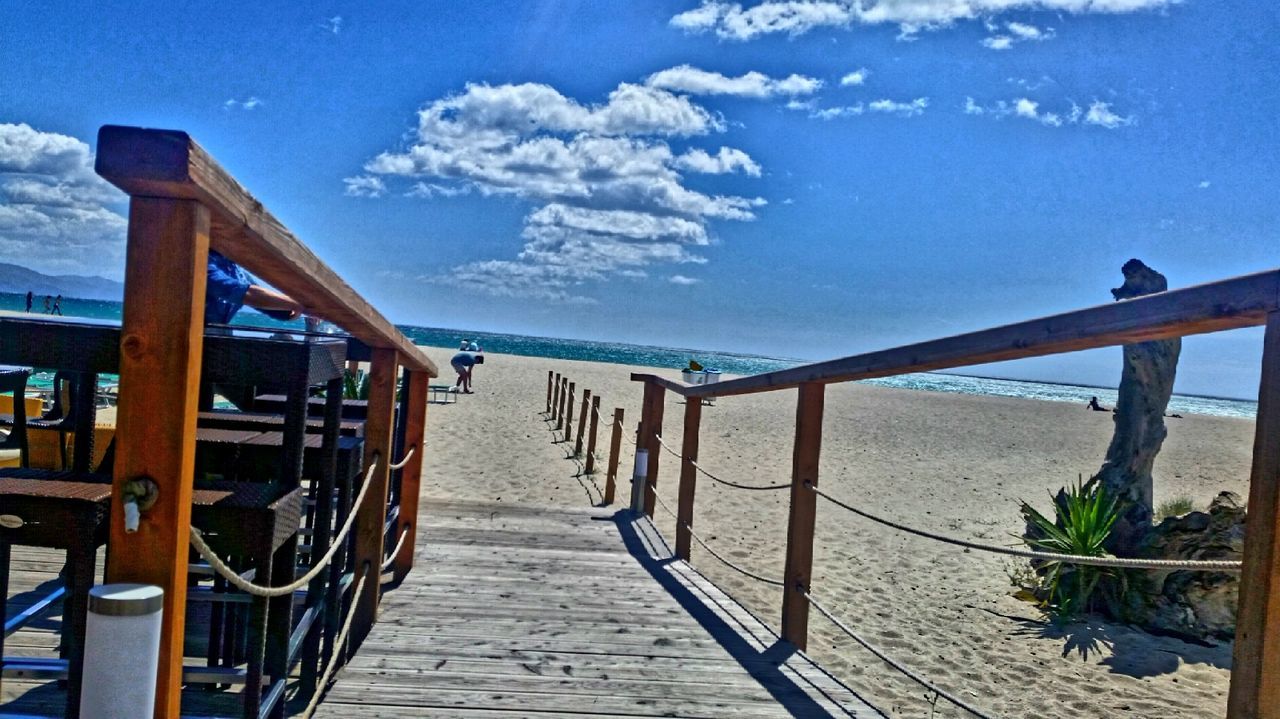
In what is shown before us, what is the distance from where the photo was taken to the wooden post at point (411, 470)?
3.75 m

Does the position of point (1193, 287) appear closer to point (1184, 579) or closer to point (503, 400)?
point (1184, 579)

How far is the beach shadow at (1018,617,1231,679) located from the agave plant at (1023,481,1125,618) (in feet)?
0.73

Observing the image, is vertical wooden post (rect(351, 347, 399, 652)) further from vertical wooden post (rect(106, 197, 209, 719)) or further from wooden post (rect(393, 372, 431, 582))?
vertical wooden post (rect(106, 197, 209, 719))

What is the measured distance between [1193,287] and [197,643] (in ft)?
10.4

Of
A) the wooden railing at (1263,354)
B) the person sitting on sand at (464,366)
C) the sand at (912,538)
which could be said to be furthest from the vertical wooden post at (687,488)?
the person sitting on sand at (464,366)

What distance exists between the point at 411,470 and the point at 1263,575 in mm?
3336

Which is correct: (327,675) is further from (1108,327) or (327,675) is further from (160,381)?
(1108,327)

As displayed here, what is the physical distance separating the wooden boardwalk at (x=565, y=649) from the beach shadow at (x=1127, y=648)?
2941 millimetres

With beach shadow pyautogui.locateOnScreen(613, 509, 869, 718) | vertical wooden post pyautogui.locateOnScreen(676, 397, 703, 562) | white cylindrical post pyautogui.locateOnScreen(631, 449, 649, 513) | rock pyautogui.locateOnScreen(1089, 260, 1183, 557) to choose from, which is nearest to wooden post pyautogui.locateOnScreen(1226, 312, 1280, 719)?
beach shadow pyautogui.locateOnScreen(613, 509, 869, 718)

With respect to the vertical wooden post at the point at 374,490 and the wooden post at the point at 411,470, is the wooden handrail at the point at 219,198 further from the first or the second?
the wooden post at the point at 411,470

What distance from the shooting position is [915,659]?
4.95m

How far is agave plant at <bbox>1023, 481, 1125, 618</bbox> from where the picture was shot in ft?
20.1

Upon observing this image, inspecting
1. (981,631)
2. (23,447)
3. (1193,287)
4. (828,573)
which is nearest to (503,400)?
(828,573)

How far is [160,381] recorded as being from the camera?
1.12 metres
